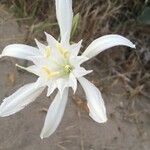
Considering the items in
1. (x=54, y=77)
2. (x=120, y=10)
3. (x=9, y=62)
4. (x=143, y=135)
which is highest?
(x=54, y=77)

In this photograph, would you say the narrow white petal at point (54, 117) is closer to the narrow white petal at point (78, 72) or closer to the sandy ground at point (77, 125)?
the narrow white petal at point (78, 72)

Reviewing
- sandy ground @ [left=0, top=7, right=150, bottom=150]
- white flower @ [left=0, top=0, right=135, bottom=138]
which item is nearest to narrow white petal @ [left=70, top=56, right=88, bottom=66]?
white flower @ [left=0, top=0, right=135, bottom=138]

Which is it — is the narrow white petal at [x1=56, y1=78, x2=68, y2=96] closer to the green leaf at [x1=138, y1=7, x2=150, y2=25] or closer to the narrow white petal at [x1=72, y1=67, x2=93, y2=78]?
the narrow white petal at [x1=72, y1=67, x2=93, y2=78]

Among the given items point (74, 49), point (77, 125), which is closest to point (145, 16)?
point (77, 125)

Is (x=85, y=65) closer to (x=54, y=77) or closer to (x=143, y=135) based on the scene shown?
(x=143, y=135)

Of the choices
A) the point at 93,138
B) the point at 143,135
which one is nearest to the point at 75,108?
the point at 93,138

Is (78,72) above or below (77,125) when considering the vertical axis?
above

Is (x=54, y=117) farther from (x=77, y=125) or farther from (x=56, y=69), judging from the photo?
(x=77, y=125)
